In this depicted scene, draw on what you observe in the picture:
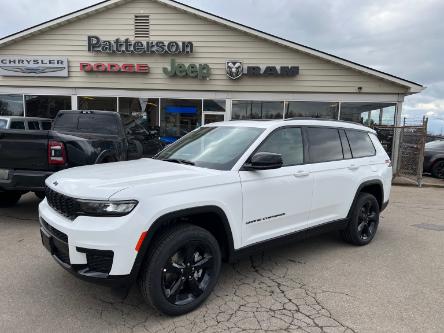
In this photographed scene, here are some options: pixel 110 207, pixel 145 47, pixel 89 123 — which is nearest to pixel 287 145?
pixel 110 207

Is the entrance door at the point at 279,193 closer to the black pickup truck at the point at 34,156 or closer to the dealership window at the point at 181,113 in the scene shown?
the black pickup truck at the point at 34,156

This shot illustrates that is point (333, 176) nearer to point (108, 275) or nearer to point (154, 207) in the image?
point (154, 207)

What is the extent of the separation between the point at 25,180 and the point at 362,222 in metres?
4.91

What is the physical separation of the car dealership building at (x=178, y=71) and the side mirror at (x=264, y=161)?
9909 mm

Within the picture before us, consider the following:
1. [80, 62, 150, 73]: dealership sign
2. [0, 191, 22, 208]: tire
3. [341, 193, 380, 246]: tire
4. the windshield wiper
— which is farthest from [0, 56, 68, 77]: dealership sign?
[341, 193, 380, 246]: tire

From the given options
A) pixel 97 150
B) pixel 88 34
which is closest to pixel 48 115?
pixel 88 34

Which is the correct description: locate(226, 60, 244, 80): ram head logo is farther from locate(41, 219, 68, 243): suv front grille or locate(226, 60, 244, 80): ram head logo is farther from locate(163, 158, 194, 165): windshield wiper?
locate(41, 219, 68, 243): suv front grille

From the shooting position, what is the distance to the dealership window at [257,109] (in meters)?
13.2

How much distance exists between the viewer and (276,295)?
351 centimetres

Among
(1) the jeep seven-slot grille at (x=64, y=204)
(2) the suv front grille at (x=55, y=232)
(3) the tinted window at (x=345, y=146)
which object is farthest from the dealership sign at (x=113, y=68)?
(2) the suv front grille at (x=55, y=232)

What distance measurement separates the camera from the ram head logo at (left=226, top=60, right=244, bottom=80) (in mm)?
12938

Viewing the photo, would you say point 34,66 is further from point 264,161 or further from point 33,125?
point 264,161

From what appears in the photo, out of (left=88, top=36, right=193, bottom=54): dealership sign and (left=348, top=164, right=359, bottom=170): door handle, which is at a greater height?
(left=88, top=36, right=193, bottom=54): dealership sign

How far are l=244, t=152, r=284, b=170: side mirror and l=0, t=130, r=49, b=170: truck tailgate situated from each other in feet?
11.1
